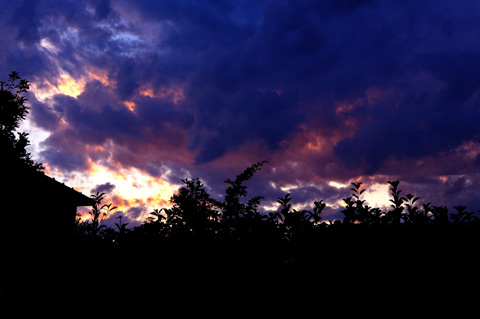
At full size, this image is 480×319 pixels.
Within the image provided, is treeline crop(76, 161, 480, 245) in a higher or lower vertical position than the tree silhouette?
lower

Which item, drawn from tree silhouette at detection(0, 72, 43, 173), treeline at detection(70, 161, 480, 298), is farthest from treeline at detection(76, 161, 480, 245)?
tree silhouette at detection(0, 72, 43, 173)

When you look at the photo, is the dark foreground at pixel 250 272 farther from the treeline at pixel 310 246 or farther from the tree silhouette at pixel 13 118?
the tree silhouette at pixel 13 118

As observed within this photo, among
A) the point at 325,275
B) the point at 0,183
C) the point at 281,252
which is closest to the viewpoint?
the point at 325,275

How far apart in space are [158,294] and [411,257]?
145 inches

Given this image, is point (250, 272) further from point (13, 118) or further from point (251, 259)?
point (13, 118)

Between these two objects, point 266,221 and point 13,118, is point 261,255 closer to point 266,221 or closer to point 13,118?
point 266,221

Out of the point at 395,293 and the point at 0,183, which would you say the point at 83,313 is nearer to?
the point at 395,293

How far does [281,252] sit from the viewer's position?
5.13 metres

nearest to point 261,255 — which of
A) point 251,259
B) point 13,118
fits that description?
point 251,259

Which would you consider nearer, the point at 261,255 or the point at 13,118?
the point at 261,255

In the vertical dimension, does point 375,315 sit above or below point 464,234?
below

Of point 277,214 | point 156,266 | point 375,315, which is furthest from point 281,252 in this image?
point 156,266

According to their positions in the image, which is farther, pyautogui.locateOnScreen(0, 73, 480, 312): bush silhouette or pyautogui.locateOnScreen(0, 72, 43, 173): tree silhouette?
pyautogui.locateOnScreen(0, 72, 43, 173): tree silhouette

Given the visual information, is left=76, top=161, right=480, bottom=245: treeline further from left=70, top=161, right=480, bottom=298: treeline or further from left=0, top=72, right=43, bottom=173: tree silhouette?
left=0, top=72, right=43, bottom=173: tree silhouette
